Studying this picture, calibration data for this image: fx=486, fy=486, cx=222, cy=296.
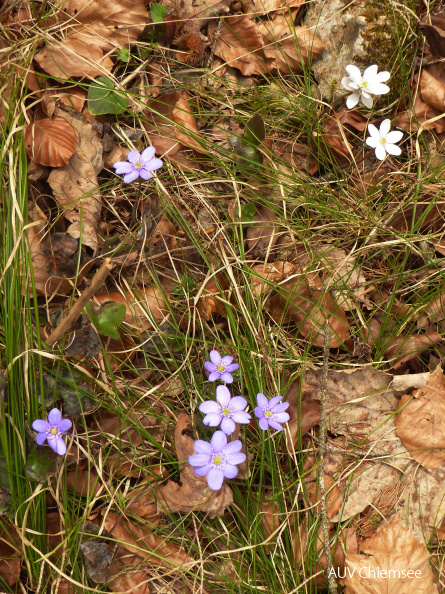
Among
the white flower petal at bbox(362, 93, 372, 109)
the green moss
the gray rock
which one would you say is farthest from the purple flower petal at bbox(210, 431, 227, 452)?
the green moss

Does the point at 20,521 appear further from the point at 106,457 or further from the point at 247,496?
the point at 247,496

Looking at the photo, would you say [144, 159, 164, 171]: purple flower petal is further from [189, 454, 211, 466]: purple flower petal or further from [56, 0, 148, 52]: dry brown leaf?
[189, 454, 211, 466]: purple flower petal

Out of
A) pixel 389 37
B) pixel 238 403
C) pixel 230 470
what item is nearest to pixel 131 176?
pixel 238 403

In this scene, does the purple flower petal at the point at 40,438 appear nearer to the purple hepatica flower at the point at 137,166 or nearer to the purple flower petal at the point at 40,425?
the purple flower petal at the point at 40,425

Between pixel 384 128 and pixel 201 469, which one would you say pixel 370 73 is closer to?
pixel 384 128

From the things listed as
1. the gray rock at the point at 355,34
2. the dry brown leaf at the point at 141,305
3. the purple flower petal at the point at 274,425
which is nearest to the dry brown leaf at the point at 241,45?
the gray rock at the point at 355,34
